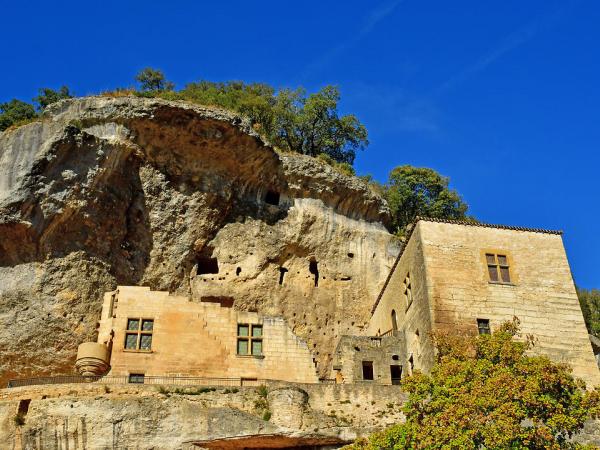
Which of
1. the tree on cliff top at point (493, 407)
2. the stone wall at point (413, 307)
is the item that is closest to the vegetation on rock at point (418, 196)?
the stone wall at point (413, 307)

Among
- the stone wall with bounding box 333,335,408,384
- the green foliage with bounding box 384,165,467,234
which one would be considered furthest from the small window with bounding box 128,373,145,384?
the green foliage with bounding box 384,165,467,234

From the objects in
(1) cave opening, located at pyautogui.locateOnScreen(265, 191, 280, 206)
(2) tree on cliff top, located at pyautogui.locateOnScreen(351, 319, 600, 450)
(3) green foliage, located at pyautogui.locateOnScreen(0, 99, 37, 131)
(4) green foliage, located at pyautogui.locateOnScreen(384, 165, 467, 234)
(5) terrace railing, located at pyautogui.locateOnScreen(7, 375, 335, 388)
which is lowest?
(2) tree on cliff top, located at pyautogui.locateOnScreen(351, 319, 600, 450)

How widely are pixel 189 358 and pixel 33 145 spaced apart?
11771mm

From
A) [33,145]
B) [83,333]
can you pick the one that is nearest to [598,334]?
[83,333]

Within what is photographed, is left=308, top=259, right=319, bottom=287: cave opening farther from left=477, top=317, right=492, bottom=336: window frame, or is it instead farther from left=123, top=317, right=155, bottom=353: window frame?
left=477, top=317, right=492, bottom=336: window frame

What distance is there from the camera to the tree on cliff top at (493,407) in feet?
66.7

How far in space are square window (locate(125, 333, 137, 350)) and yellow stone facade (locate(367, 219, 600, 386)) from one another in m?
11.6

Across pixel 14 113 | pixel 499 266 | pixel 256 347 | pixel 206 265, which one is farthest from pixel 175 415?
pixel 14 113

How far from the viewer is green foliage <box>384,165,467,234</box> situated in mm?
48531

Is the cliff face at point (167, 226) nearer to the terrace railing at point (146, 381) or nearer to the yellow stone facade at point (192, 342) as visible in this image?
the yellow stone facade at point (192, 342)

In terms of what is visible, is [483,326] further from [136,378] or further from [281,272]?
[136,378]

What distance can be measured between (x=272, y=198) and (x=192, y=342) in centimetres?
1139

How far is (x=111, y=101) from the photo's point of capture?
34.5 meters

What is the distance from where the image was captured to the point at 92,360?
28906mm
